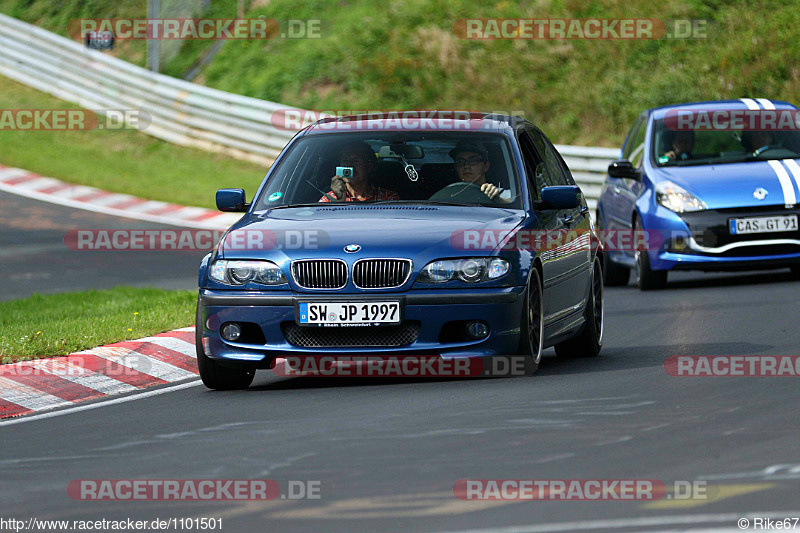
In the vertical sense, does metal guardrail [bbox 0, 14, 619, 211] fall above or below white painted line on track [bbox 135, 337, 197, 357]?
below

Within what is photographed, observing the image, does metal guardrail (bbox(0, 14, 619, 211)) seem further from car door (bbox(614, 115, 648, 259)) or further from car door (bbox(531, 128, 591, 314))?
car door (bbox(531, 128, 591, 314))

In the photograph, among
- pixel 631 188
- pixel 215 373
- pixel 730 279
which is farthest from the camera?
pixel 730 279

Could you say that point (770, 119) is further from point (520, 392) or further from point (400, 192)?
point (520, 392)

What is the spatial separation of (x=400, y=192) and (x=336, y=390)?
4.70 feet

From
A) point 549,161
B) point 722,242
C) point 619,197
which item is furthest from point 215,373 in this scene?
point 619,197

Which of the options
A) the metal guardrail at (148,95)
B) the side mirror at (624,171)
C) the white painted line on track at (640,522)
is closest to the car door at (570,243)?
the side mirror at (624,171)

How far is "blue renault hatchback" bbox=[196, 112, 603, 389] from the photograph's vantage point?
30.7ft

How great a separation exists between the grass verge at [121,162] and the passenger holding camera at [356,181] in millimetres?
15499

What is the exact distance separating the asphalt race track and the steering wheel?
1129 mm

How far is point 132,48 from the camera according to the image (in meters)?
35.8

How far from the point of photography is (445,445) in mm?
7398

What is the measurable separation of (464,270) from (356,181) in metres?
1.39

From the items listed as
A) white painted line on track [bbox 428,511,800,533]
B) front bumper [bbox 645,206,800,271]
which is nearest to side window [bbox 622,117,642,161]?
front bumper [bbox 645,206,800,271]

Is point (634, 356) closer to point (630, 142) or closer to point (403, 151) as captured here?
point (403, 151)
